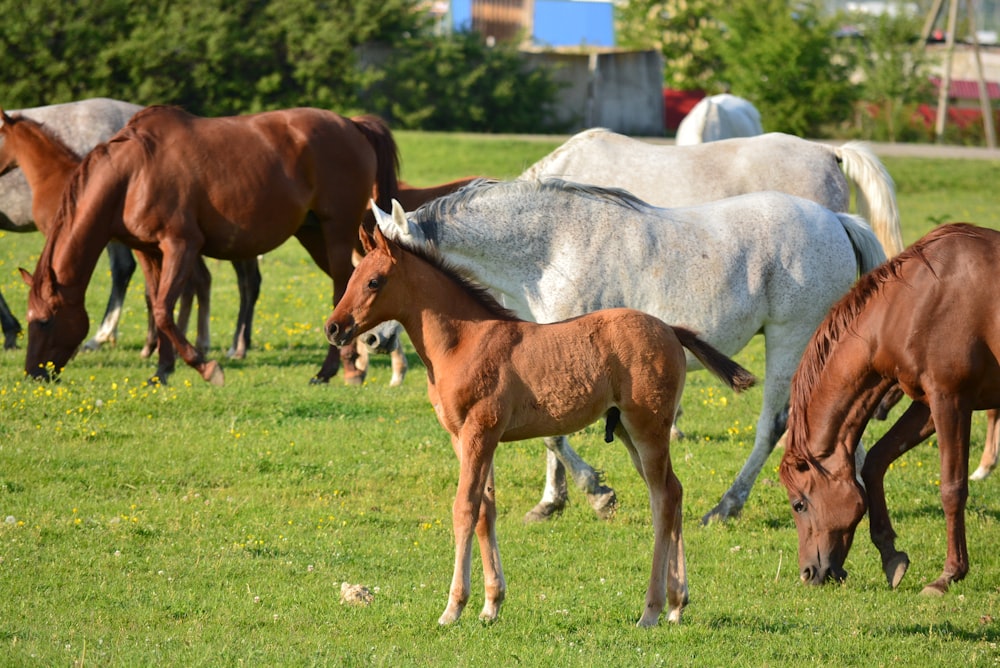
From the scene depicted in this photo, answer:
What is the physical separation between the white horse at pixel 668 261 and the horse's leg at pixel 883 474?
44.1 inches

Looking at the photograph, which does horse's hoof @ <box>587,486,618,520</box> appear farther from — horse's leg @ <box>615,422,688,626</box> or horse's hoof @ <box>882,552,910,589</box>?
horse's leg @ <box>615,422,688,626</box>

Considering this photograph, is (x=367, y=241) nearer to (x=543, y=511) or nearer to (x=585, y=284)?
(x=585, y=284)

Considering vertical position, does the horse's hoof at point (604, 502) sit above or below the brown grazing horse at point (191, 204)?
below

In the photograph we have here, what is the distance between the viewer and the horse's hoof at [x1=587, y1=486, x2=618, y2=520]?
24.8ft

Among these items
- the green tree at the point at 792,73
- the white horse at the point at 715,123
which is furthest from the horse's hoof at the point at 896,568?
the green tree at the point at 792,73

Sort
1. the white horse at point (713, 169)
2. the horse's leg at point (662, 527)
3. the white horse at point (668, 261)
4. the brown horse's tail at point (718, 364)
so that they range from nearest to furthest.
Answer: the horse's leg at point (662, 527)
the brown horse's tail at point (718, 364)
the white horse at point (668, 261)
the white horse at point (713, 169)

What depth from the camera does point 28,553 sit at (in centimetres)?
644

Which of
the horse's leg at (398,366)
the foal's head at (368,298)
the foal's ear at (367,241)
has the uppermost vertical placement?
the foal's ear at (367,241)

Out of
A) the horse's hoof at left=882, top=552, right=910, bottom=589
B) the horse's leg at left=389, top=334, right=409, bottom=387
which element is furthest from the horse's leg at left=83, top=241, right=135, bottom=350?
the horse's hoof at left=882, top=552, right=910, bottom=589

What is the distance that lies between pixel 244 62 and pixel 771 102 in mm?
15085

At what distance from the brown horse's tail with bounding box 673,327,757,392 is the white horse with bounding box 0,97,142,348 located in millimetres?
8038

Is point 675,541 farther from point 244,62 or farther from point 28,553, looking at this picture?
point 244,62

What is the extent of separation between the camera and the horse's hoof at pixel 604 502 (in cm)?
757

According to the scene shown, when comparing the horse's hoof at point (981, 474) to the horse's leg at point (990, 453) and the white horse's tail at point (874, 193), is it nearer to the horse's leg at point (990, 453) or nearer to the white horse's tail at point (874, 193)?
the horse's leg at point (990, 453)
